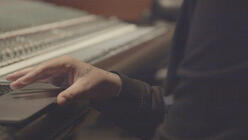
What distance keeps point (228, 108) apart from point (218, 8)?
0.64ft

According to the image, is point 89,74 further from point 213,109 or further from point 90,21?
point 90,21

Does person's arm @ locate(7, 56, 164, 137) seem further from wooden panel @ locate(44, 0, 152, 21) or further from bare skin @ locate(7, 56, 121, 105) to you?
wooden panel @ locate(44, 0, 152, 21)

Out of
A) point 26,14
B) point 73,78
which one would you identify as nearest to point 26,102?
point 73,78

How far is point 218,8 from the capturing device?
21.1 inches

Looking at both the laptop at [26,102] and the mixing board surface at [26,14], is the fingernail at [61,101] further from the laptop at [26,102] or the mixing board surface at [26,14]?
the mixing board surface at [26,14]

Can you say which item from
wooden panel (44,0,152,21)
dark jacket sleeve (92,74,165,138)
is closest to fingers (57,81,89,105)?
dark jacket sleeve (92,74,165,138)

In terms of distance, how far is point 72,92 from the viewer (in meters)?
0.70

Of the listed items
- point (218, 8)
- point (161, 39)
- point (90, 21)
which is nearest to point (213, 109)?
point (218, 8)

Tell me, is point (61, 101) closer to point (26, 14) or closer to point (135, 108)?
point (135, 108)

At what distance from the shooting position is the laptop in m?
0.56

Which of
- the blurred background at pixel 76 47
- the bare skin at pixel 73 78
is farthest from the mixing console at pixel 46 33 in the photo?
the bare skin at pixel 73 78

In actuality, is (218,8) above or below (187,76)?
above

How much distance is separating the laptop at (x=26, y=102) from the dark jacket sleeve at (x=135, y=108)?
232mm

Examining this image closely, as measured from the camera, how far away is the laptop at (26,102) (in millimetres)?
558
